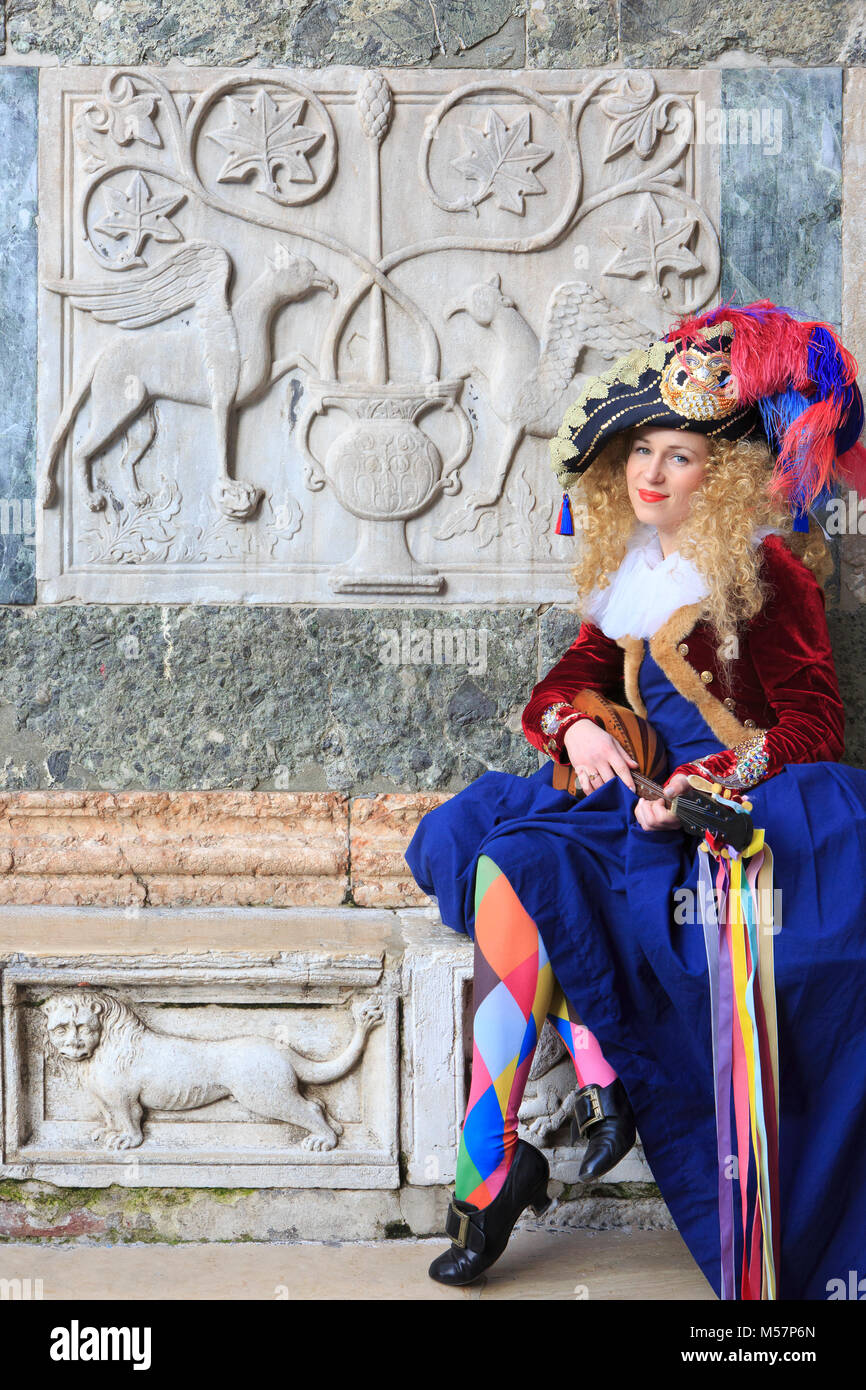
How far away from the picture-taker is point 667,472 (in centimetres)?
221

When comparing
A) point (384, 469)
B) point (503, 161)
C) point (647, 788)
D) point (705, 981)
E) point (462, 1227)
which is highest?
point (503, 161)

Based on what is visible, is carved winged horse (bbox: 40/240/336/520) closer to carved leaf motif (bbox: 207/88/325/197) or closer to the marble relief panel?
the marble relief panel

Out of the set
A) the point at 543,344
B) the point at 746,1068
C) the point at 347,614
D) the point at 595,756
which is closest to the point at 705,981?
the point at 746,1068

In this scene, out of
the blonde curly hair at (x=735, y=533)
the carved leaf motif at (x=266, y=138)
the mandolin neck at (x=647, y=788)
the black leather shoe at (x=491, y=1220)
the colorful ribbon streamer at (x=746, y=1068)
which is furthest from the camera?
the carved leaf motif at (x=266, y=138)

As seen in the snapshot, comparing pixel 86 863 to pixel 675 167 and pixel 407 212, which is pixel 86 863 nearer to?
pixel 407 212

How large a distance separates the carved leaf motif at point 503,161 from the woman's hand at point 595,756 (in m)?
1.41

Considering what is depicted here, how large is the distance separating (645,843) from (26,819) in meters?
1.60

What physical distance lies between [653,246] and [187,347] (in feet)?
3.80

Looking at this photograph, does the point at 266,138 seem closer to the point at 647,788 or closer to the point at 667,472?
the point at 667,472

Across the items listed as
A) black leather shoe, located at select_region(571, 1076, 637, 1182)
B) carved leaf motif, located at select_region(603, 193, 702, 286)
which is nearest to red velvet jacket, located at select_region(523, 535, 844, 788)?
black leather shoe, located at select_region(571, 1076, 637, 1182)

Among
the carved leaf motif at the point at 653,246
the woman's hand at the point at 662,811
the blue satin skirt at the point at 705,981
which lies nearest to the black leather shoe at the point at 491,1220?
the blue satin skirt at the point at 705,981

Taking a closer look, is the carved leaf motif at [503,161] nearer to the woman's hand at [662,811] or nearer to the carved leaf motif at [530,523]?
the carved leaf motif at [530,523]

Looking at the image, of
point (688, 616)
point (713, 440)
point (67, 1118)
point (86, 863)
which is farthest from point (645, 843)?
point (86, 863)

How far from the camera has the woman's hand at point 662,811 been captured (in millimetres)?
1948
